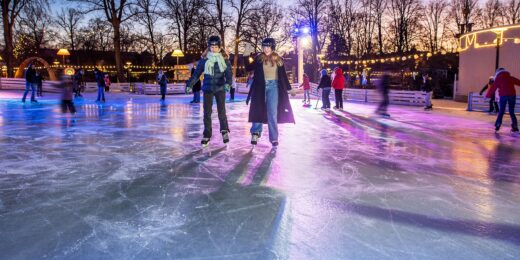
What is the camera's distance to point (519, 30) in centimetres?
1872

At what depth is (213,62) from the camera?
20.8 feet

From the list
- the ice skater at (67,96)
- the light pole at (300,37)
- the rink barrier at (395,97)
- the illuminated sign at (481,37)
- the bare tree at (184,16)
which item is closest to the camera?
the ice skater at (67,96)

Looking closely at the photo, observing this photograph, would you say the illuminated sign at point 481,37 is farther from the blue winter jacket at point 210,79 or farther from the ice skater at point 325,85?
the blue winter jacket at point 210,79

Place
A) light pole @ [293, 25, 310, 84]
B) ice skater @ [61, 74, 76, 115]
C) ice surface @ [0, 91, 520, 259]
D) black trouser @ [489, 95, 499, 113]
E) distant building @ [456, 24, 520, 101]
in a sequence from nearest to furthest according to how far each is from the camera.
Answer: ice surface @ [0, 91, 520, 259]
ice skater @ [61, 74, 76, 115]
black trouser @ [489, 95, 499, 113]
distant building @ [456, 24, 520, 101]
light pole @ [293, 25, 310, 84]

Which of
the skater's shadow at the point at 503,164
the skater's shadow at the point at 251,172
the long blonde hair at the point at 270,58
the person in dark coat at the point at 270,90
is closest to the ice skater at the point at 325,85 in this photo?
the skater's shadow at the point at 503,164

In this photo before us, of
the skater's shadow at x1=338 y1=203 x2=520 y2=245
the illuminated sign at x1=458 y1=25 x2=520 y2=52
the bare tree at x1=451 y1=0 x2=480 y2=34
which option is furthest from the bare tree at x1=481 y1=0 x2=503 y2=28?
the skater's shadow at x1=338 y1=203 x2=520 y2=245

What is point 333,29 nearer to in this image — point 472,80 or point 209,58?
point 472,80

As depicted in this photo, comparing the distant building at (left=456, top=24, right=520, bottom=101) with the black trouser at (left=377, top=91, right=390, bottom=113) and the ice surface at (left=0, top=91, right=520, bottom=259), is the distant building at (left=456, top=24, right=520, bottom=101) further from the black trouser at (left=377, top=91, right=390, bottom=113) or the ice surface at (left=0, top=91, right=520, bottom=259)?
the ice surface at (left=0, top=91, right=520, bottom=259)

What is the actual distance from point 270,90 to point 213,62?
97 cm

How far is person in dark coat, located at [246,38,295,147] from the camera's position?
6.21 metres

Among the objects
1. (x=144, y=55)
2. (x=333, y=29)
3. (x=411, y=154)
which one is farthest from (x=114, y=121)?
(x=144, y=55)

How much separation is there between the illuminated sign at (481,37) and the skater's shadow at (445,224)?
18067mm

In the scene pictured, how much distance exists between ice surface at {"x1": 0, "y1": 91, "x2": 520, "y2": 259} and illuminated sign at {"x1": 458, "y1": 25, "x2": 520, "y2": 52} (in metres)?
14.4

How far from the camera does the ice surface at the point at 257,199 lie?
8.78 ft
